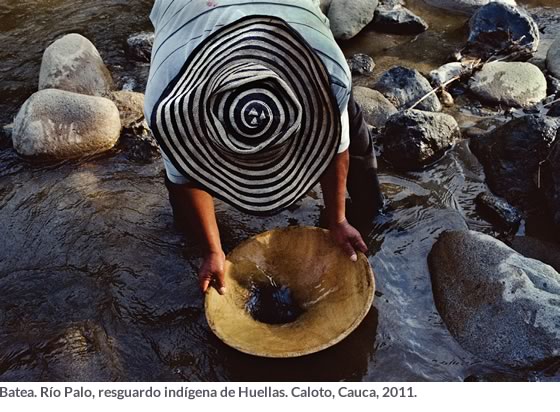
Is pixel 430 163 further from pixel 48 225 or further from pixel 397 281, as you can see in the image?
pixel 48 225

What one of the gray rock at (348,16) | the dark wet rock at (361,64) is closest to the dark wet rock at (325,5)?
the gray rock at (348,16)

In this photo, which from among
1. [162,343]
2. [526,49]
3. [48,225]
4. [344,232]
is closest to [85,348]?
[162,343]

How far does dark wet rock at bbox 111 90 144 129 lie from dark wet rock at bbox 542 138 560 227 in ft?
8.63

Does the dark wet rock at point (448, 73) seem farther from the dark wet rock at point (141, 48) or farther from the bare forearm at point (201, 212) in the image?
the bare forearm at point (201, 212)

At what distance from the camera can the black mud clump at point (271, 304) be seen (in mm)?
2672

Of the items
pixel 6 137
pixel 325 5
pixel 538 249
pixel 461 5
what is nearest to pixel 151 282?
pixel 6 137

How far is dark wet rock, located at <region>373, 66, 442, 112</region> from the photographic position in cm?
425

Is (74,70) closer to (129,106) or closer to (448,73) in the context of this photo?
(129,106)

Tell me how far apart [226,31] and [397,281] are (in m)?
1.66

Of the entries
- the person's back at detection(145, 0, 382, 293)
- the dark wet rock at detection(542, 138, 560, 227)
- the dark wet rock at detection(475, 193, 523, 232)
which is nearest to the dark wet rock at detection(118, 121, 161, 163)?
the person's back at detection(145, 0, 382, 293)

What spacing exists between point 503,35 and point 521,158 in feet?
6.11

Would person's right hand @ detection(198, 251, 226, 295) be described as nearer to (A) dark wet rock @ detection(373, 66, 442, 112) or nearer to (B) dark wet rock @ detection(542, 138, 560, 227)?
(B) dark wet rock @ detection(542, 138, 560, 227)

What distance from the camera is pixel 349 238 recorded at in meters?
2.58

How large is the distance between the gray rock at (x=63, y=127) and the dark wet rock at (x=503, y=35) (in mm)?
2895
